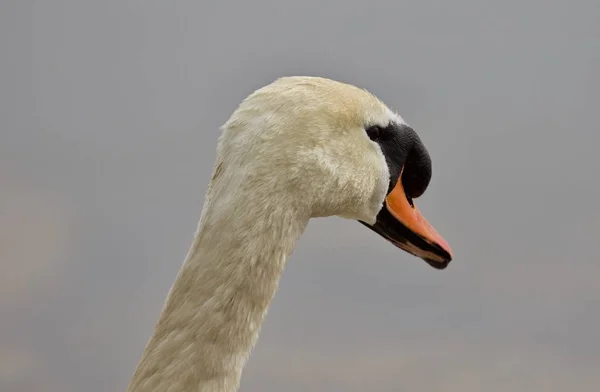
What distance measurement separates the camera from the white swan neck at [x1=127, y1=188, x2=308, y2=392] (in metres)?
3.44

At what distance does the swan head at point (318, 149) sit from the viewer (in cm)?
352

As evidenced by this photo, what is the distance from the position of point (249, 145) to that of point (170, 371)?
90 cm

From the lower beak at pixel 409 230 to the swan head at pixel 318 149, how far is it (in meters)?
0.01

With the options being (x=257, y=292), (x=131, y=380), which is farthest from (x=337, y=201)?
(x=131, y=380)

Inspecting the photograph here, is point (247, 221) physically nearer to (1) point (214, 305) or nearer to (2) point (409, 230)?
(1) point (214, 305)

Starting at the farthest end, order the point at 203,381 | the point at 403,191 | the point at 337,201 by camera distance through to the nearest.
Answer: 1. the point at 403,191
2. the point at 337,201
3. the point at 203,381

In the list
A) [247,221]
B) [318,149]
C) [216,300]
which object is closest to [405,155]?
[318,149]

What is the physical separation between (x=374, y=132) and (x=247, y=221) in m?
0.85

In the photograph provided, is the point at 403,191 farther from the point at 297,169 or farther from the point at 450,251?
the point at 297,169

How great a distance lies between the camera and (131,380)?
354cm

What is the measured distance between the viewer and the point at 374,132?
401cm

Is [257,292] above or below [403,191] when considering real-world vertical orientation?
below

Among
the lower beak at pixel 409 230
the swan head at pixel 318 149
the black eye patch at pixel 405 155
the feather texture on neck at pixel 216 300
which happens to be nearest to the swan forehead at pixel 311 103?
the swan head at pixel 318 149

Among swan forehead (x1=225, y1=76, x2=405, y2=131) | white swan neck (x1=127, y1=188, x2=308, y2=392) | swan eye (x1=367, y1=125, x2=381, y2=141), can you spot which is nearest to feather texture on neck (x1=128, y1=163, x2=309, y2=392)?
white swan neck (x1=127, y1=188, x2=308, y2=392)
